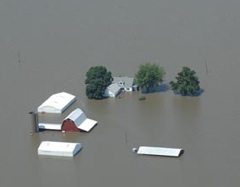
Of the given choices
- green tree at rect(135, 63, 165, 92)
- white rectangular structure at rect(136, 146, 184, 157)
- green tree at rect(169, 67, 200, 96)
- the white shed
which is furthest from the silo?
green tree at rect(169, 67, 200, 96)

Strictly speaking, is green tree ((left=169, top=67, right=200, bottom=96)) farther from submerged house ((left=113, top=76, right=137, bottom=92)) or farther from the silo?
the silo

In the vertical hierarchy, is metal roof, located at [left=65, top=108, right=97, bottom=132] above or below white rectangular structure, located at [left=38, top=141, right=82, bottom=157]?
above

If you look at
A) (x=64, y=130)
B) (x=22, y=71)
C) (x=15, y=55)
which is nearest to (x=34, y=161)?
(x=64, y=130)

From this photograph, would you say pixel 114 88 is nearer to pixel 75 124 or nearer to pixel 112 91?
pixel 112 91

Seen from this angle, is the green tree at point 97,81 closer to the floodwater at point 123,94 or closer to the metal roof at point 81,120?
the floodwater at point 123,94

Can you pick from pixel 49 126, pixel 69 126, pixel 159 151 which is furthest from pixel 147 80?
pixel 159 151

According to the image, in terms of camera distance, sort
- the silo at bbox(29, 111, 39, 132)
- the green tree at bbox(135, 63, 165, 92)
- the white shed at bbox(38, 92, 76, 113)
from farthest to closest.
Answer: the green tree at bbox(135, 63, 165, 92), the white shed at bbox(38, 92, 76, 113), the silo at bbox(29, 111, 39, 132)

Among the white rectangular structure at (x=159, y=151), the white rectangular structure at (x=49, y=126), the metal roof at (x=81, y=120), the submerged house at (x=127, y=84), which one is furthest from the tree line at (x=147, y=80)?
the white rectangular structure at (x=159, y=151)

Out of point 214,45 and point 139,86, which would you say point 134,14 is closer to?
point 214,45
